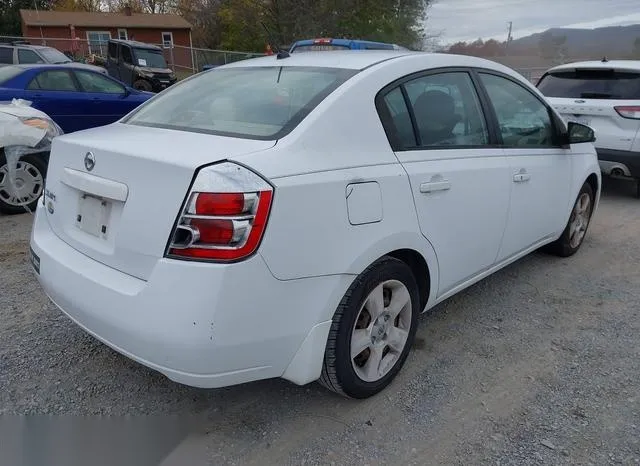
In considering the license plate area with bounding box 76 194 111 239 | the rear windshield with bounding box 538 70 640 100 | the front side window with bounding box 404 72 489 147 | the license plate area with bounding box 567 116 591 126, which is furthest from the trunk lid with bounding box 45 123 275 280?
the rear windshield with bounding box 538 70 640 100

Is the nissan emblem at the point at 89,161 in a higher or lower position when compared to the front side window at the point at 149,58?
higher

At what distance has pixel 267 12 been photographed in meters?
28.3

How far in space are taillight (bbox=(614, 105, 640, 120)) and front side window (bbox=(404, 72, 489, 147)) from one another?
3949mm

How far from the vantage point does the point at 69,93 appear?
802 centimetres

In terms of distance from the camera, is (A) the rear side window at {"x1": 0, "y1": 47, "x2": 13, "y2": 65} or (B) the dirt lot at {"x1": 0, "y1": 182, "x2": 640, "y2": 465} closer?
(B) the dirt lot at {"x1": 0, "y1": 182, "x2": 640, "y2": 465}

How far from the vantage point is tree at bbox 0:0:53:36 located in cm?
3725

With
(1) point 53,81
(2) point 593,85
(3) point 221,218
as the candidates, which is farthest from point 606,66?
(1) point 53,81

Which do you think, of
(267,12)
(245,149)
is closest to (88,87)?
(245,149)

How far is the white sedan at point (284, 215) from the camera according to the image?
6.53 ft

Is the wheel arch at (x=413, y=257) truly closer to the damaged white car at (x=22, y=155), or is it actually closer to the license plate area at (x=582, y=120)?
the damaged white car at (x=22, y=155)

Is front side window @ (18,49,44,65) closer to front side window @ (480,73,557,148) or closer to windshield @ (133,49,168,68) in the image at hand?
windshield @ (133,49,168,68)

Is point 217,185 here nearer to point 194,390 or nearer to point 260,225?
point 260,225

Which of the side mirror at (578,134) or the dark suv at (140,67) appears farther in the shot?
the dark suv at (140,67)

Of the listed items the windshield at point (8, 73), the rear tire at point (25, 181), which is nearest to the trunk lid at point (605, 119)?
the rear tire at point (25, 181)
